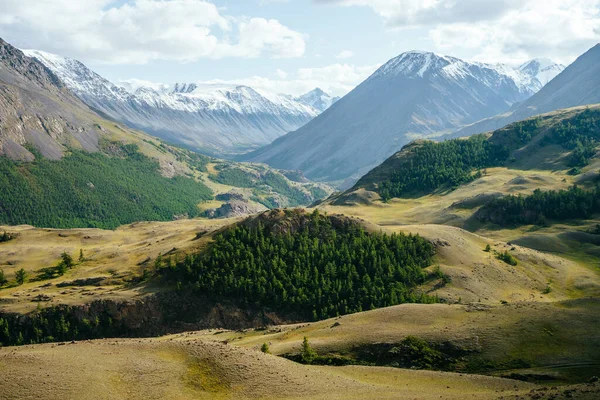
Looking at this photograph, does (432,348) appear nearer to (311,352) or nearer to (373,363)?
(373,363)

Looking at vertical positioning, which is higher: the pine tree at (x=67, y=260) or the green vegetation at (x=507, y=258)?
the pine tree at (x=67, y=260)

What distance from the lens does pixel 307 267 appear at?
14638 centimetres

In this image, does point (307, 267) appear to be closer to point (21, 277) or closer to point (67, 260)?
point (67, 260)

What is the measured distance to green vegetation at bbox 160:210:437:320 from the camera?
135750 mm

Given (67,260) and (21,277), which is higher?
(67,260)

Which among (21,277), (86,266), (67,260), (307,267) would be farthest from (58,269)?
→ (307,267)

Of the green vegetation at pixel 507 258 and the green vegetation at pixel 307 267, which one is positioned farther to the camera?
the green vegetation at pixel 507 258

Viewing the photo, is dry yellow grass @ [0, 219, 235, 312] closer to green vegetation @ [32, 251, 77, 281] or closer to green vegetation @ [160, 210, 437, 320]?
green vegetation @ [32, 251, 77, 281]

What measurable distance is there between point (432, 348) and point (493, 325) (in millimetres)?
12150

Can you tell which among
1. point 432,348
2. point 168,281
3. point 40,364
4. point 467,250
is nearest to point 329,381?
point 432,348

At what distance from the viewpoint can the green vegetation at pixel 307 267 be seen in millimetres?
135750

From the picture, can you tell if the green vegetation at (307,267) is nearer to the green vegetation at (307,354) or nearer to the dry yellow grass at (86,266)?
the dry yellow grass at (86,266)

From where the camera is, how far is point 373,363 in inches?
2891

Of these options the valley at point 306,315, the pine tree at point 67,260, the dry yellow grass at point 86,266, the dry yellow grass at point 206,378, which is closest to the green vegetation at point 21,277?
the valley at point 306,315
